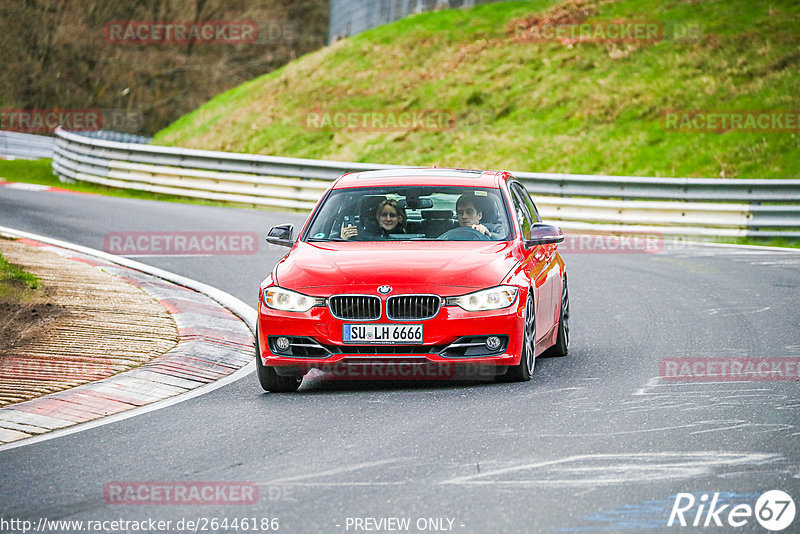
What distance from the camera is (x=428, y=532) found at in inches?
208

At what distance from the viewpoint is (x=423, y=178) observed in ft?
33.0

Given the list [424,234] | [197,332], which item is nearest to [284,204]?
[197,332]

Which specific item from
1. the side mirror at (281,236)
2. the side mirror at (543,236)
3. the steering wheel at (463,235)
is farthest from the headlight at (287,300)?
the side mirror at (543,236)

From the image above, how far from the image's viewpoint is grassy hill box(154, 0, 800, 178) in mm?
28828

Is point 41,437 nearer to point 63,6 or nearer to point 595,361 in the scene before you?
point 595,361

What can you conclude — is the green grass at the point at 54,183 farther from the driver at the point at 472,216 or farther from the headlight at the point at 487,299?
the headlight at the point at 487,299

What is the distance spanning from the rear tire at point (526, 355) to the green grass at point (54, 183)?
1656 cm

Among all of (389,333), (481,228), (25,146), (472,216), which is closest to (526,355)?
(389,333)

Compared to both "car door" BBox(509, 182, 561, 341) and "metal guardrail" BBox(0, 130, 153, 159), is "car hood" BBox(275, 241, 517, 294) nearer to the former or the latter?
"car door" BBox(509, 182, 561, 341)

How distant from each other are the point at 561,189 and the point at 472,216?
13.2m

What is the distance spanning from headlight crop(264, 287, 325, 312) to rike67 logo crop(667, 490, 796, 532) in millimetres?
3468

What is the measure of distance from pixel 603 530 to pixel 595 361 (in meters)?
4.67

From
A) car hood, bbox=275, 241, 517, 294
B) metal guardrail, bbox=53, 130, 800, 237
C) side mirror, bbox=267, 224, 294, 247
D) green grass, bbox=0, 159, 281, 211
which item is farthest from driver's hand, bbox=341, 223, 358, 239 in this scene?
green grass, bbox=0, 159, 281, 211

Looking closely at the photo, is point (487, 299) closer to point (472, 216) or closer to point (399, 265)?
point (399, 265)
